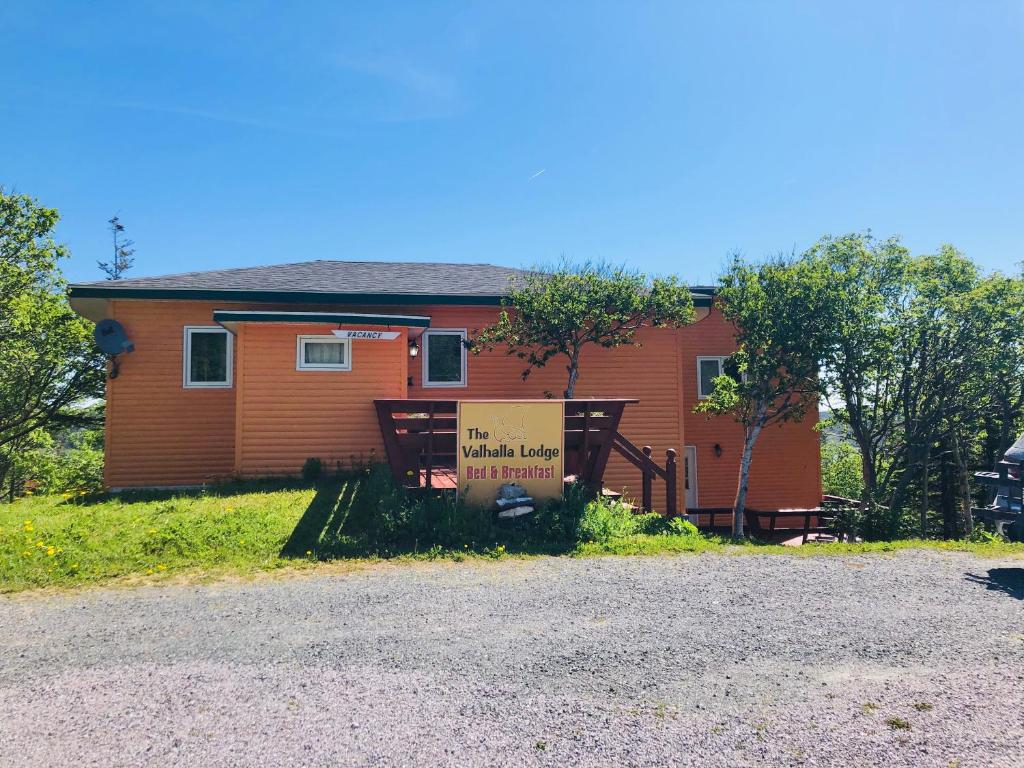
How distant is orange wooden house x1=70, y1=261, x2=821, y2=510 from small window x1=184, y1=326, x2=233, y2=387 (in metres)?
0.03

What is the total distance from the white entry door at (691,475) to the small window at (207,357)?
10869 mm

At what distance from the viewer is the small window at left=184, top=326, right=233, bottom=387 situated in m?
12.5

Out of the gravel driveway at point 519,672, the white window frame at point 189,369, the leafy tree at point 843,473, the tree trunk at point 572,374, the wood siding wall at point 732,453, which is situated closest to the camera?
the gravel driveway at point 519,672

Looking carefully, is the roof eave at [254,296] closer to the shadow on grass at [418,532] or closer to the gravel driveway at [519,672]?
the shadow on grass at [418,532]

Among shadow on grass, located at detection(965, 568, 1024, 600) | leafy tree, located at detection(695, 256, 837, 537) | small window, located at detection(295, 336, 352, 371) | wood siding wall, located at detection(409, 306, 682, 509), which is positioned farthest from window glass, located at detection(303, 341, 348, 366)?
shadow on grass, located at detection(965, 568, 1024, 600)

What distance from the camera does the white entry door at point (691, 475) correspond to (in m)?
15.6

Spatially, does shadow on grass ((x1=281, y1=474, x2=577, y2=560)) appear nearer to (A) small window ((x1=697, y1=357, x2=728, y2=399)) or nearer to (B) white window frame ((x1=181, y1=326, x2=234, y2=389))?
(B) white window frame ((x1=181, y1=326, x2=234, y2=389))

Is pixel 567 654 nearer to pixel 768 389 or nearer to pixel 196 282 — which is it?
pixel 768 389

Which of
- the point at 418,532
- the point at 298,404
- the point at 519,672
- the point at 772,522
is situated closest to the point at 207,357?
the point at 298,404

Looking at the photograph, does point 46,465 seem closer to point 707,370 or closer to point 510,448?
point 707,370

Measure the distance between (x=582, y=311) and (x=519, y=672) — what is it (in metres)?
8.54

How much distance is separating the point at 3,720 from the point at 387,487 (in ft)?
16.2

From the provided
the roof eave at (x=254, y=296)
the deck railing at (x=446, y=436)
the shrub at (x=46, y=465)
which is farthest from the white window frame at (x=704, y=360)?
the shrub at (x=46, y=465)

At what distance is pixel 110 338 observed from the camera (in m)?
11.8
